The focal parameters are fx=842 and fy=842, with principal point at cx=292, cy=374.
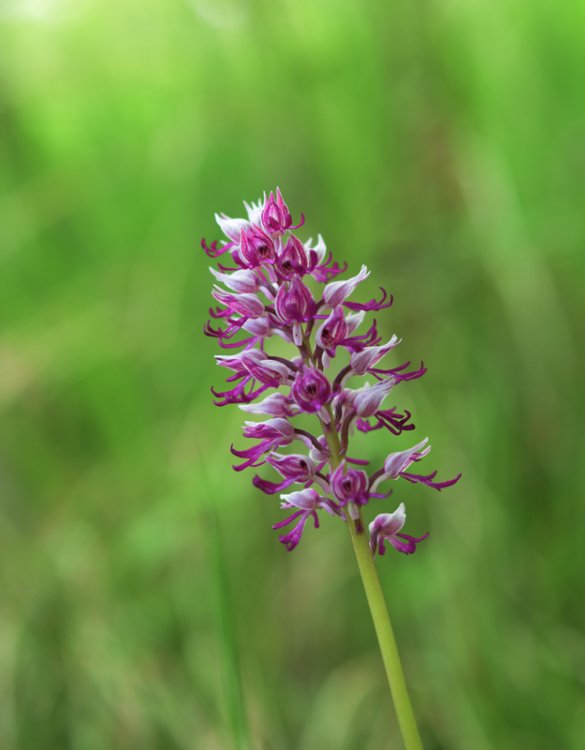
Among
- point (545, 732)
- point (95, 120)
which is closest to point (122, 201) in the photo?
point (95, 120)

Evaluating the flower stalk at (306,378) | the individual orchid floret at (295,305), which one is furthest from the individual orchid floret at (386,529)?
the individual orchid floret at (295,305)

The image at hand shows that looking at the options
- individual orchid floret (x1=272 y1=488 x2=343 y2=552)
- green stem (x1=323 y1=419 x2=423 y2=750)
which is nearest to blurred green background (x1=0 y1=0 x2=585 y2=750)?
individual orchid floret (x1=272 y1=488 x2=343 y2=552)

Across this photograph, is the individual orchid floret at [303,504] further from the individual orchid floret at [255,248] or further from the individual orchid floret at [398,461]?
the individual orchid floret at [255,248]

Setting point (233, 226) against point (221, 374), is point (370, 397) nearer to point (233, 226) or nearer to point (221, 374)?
point (233, 226)

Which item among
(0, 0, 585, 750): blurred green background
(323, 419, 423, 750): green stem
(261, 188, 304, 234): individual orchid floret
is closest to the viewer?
(323, 419, 423, 750): green stem

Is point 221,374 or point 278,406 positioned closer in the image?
point 278,406

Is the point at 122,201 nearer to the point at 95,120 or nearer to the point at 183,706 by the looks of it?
the point at 95,120

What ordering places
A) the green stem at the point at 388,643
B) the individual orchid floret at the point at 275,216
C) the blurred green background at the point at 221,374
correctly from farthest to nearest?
the blurred green background at the point at 221,374
the individual orchid floret at the point at 275,216
the green stem at the point at 388,643

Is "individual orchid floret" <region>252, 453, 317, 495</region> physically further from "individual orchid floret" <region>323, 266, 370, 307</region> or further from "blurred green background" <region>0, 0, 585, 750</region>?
"blurred green background" <region>0, 0, 585, 750</region>

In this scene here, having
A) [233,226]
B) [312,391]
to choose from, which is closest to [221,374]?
[233,226]
